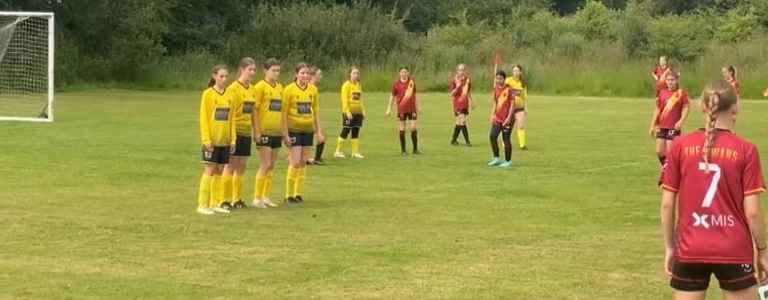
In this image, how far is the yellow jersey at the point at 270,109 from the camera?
1490cm

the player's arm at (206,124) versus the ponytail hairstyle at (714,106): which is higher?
the ponytail hairstyle at (714,106)

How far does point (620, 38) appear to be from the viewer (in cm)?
A: 6488

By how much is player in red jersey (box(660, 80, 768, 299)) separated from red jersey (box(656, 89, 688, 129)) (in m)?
12.6

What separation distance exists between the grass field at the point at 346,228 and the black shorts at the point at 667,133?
2.37ft

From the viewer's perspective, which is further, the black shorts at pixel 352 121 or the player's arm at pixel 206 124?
the black shorts at pixel 352 121

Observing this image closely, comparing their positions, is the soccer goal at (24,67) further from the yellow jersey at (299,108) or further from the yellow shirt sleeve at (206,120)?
the yellow shirt sleeve at (206,120)

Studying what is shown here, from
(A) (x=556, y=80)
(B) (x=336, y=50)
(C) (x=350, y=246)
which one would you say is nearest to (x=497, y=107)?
(C) (x=350, y=246)

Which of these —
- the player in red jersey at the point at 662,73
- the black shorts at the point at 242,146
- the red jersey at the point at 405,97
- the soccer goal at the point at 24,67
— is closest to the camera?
the black shorts at the point at 242,146

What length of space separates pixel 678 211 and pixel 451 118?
1181 inches

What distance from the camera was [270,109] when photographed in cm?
1512

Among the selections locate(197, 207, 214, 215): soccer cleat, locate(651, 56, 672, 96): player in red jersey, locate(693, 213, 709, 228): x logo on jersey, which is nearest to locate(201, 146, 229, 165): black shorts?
locate(197, 207, 214, 215): soccer cleat

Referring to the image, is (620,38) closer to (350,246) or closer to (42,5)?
(42,5)

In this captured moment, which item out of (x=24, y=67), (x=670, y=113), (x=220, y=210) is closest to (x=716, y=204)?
(x=220, y=210)

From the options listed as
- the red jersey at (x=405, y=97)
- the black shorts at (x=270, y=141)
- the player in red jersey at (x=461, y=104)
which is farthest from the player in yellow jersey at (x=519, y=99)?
the black shorts at (x=270, y=141)
